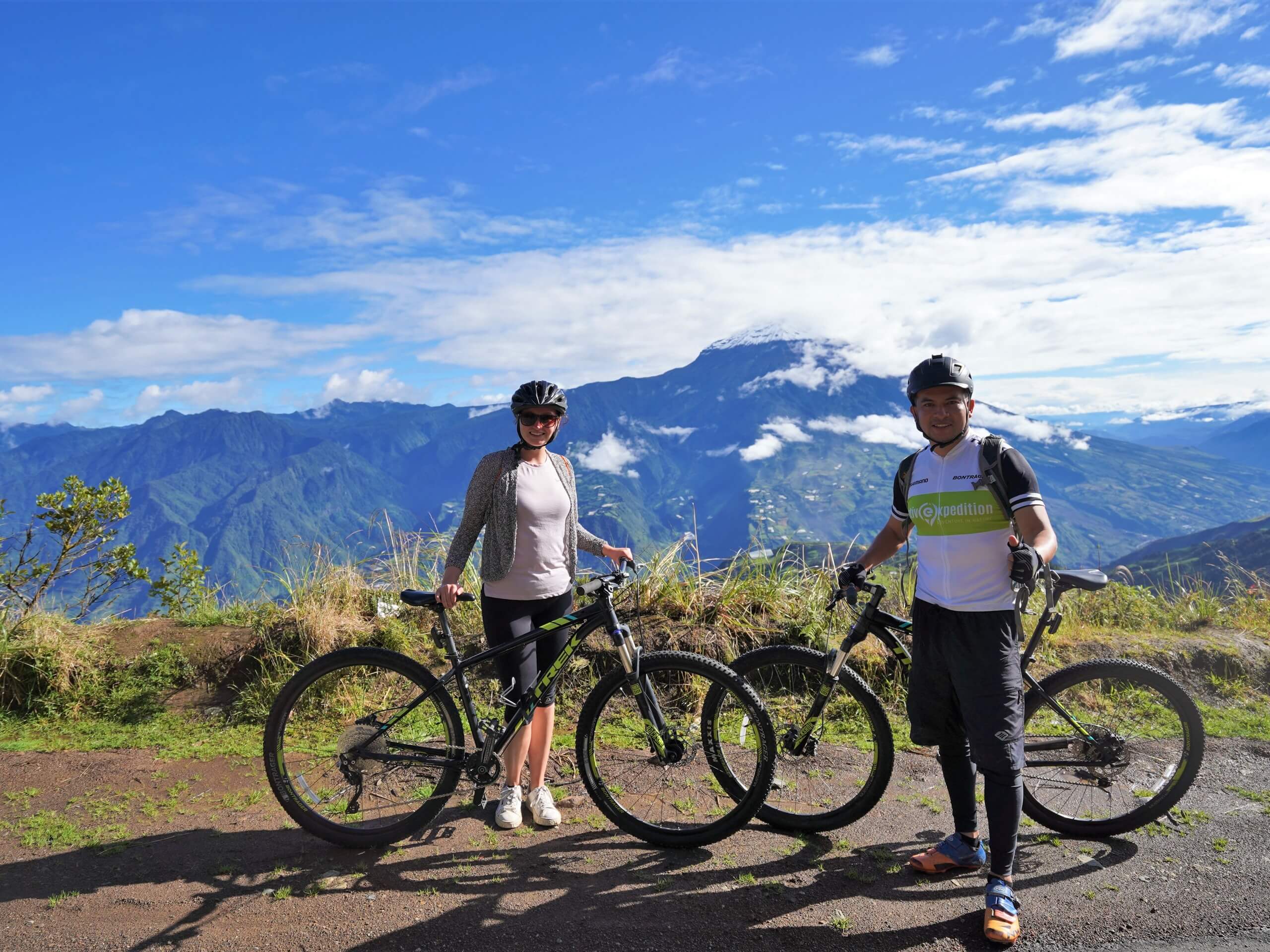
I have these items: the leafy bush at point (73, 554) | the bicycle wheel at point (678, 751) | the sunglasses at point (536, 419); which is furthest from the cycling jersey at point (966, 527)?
the leafy bush at point (73, 554)

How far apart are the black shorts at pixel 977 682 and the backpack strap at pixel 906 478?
532mm

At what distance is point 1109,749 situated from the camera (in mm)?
4047

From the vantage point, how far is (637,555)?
726 centimetres

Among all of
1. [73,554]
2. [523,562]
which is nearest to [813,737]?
[523,562]

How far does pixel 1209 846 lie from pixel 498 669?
159 inches

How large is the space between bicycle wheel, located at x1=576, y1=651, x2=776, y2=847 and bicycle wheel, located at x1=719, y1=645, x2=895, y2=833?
0.62 feet

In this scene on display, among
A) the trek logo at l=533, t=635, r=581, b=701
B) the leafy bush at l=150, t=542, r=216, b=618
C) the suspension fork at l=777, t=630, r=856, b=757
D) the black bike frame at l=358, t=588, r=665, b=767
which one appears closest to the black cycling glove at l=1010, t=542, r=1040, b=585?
the suspension fork at l=777, t=630, r=856, b=757

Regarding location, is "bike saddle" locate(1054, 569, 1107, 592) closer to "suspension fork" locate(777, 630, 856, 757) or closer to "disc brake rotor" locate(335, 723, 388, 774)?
"suspension fork" locate(777, 630, 856, 757)

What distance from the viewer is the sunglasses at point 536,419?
4199mm

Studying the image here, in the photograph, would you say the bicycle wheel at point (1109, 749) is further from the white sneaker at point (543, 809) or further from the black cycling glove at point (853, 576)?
the white sneaker at point (543, 809)

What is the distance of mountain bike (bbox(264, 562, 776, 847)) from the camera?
404 centimetres

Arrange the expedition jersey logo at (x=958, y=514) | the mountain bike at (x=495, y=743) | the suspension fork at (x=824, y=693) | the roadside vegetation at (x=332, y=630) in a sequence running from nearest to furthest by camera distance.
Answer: the expedition jersey logo at (x=958, y=514) < the mountain bike at (x=495, y=743) < the suspension fork at (x=824, y=693) < the roadside vegetation at (x=332, y=630)

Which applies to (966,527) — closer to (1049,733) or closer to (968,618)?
(968,618)

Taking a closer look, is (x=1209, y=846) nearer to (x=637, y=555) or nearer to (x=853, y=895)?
(x=853, y=895)
